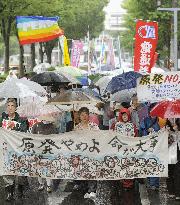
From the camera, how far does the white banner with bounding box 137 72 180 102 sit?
862 cm

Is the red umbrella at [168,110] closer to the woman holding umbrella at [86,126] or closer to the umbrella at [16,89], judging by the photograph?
the woman holding umbrella at [86,126]

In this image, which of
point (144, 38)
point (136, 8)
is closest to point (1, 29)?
point (136, 8)

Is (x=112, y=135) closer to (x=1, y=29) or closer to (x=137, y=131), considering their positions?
(x=137, y=131)

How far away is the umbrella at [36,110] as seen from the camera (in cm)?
940

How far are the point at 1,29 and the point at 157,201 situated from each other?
26.2 m

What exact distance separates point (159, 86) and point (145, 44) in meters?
7.87

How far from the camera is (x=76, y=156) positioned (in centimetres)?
782

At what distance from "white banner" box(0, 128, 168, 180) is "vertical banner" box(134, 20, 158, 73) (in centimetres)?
862

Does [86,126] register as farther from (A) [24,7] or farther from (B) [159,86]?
(A) [24,7]

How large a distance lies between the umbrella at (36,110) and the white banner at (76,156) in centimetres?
155

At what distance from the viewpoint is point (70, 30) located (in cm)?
5366

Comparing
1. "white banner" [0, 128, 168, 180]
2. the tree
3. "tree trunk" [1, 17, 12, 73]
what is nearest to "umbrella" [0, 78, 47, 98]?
"white banner" [0, 128, 168, 180]

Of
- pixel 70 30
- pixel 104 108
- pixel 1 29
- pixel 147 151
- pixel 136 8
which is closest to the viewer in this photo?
pixel 147 151

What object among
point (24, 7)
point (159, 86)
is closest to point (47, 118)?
point (159, 86)
